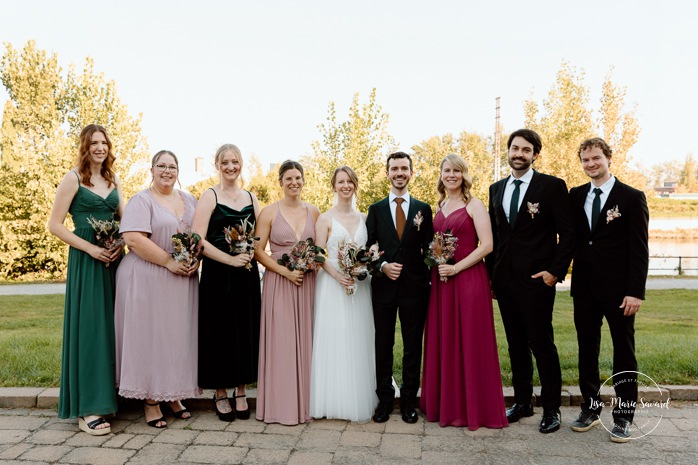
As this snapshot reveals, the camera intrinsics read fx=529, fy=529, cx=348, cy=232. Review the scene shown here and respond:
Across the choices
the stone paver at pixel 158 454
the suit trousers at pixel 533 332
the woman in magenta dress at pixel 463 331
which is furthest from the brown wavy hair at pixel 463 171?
the stone paver at pixel 158 454

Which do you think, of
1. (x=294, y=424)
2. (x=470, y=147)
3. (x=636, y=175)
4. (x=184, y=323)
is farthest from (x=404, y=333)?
(x=470, y=147)

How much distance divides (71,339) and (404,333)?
3350mm

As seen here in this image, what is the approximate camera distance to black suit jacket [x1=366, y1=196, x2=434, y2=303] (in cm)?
543

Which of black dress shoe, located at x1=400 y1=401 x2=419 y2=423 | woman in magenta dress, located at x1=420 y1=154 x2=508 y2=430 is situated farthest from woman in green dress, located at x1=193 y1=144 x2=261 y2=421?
woman in magenta dress, located at x1=420 y1=154 x2=508 y2=430

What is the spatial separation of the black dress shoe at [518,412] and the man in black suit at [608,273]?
0.47 m

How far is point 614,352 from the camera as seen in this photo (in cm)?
509

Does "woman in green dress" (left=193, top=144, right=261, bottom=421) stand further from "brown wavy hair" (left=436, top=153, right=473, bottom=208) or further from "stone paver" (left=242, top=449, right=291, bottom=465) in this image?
"brown wavy hair" (left=436, top=153, right=473, bottom=208)

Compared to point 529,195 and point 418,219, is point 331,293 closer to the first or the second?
point 418,219

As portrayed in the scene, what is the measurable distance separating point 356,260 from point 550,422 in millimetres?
2468

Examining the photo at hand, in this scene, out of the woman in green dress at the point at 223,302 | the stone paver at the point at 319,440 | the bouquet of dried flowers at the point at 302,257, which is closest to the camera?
the stone paver at the point at 319,440

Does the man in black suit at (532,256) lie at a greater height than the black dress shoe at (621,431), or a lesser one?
greater

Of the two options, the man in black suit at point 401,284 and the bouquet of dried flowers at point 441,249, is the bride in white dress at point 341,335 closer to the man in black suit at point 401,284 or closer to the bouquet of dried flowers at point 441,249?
the man in black suit at point 401,284

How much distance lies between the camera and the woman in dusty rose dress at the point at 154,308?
17.3 ft

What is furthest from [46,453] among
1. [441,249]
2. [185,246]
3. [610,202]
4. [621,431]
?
[610,202]
